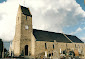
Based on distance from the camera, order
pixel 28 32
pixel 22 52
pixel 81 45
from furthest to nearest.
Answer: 1. pixel 81 45
2. pixel 28 32
3. pixel 22 52

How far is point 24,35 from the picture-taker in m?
32.5

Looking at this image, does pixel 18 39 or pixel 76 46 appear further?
pixel 76 46

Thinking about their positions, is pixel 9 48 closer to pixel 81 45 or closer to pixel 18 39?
pixel 18 39

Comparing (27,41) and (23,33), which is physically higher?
(23,33)

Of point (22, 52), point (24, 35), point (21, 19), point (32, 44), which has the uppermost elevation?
point (21, 19)

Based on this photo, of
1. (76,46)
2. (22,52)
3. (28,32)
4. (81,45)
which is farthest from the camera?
(81,45)

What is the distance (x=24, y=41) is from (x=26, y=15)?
30.0 ft

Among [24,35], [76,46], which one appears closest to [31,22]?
[24,35]

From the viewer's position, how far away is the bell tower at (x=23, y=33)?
31.4m

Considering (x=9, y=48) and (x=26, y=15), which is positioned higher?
(x=26, y=15)

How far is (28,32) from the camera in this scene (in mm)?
33406

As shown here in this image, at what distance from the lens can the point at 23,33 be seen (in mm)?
32406

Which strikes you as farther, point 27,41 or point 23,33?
point 27,41

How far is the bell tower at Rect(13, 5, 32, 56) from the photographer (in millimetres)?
31428
